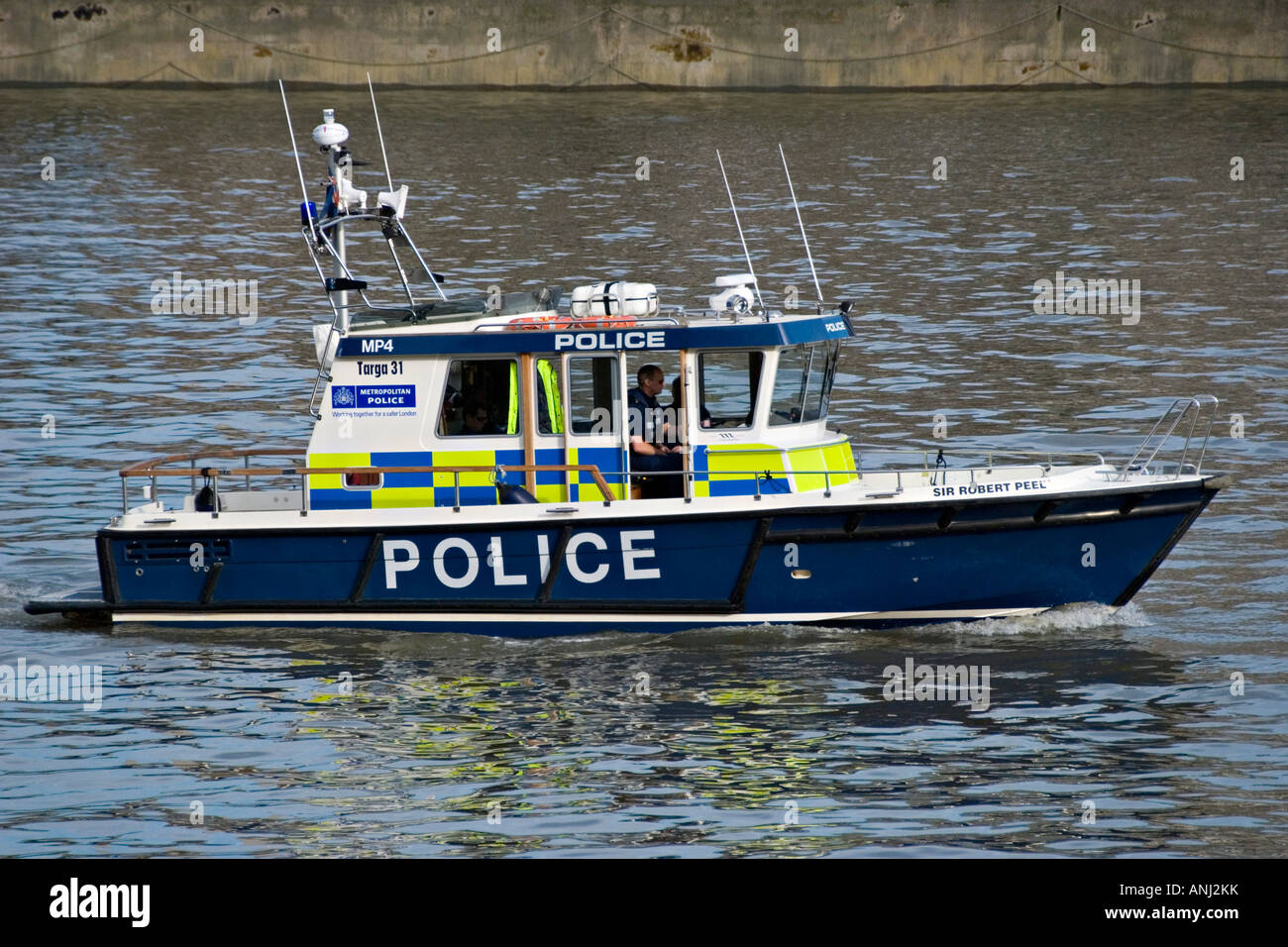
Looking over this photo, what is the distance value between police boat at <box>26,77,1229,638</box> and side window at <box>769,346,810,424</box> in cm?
2

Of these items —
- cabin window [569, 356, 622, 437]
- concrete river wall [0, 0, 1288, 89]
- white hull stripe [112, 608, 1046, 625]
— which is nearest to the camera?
white hull stripe [112, 608, 1046, 625]

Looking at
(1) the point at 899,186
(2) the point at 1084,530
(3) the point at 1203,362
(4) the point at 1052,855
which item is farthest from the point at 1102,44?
(4) the point at 1052,855

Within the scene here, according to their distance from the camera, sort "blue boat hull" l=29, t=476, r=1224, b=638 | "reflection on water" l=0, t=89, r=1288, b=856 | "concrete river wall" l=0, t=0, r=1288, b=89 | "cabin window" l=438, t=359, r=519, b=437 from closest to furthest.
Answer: "reflection on water" l=0, t=89, r=1288, b=856
"blue boat hull" l=29, t=476, r=1224, b=638
"cabin window" l=438, t=359, r=519, b=437
"concrete river wall" l=0, t=0, r=1288, b=89

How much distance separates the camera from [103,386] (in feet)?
80.2

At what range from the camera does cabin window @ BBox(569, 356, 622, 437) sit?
1527cm

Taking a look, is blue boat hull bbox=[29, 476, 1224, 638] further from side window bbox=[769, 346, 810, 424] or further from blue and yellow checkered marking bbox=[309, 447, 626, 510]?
side window bbox=[769, 346, 810, 424]

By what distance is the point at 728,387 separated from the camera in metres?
15.2

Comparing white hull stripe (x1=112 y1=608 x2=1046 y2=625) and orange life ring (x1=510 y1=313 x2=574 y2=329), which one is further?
orange life ring (x1=510 y1=313 x2=574 y2=329)

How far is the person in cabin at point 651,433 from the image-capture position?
1529 centimetres

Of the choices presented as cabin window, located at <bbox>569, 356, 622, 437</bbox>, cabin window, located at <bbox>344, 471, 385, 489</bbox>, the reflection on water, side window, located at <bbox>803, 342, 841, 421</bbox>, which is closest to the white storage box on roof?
cabin window, located at <bbox>569, 356, 622, 437</bbox>

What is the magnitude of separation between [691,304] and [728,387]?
40.7 feet

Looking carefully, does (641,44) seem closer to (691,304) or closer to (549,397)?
(691,304)
